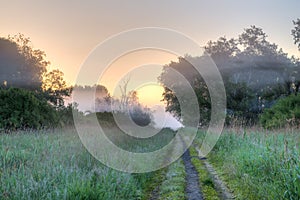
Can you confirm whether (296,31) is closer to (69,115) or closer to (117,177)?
(69,115)

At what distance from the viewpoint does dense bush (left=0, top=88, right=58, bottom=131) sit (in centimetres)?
1734

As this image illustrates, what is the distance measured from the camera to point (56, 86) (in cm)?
4234

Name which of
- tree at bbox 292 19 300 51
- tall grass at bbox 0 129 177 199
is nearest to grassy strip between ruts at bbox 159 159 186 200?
tall grass at bbox 0 129 177 199

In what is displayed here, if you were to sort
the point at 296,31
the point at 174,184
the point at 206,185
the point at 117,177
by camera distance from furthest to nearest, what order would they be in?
the point at 296,31 → the point at 174,184 → the point at 206,185 → the point at 117,177

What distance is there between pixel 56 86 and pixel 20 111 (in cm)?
2498

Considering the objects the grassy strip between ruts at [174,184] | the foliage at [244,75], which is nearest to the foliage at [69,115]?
the foliage at [244,75]

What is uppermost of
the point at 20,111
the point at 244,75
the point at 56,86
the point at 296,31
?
the point at 296,31

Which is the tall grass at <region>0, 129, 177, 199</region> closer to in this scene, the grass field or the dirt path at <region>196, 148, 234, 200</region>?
the grass field

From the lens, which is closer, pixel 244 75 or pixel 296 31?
pixel 296 31

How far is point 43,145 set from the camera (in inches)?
387

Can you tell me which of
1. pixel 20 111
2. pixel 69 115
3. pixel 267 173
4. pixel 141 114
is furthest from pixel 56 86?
pixel 267 173

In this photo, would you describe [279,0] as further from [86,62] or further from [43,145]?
[43,145]

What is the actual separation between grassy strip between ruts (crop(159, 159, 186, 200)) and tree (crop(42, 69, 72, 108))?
3469 cm

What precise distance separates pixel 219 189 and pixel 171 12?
1208cm
